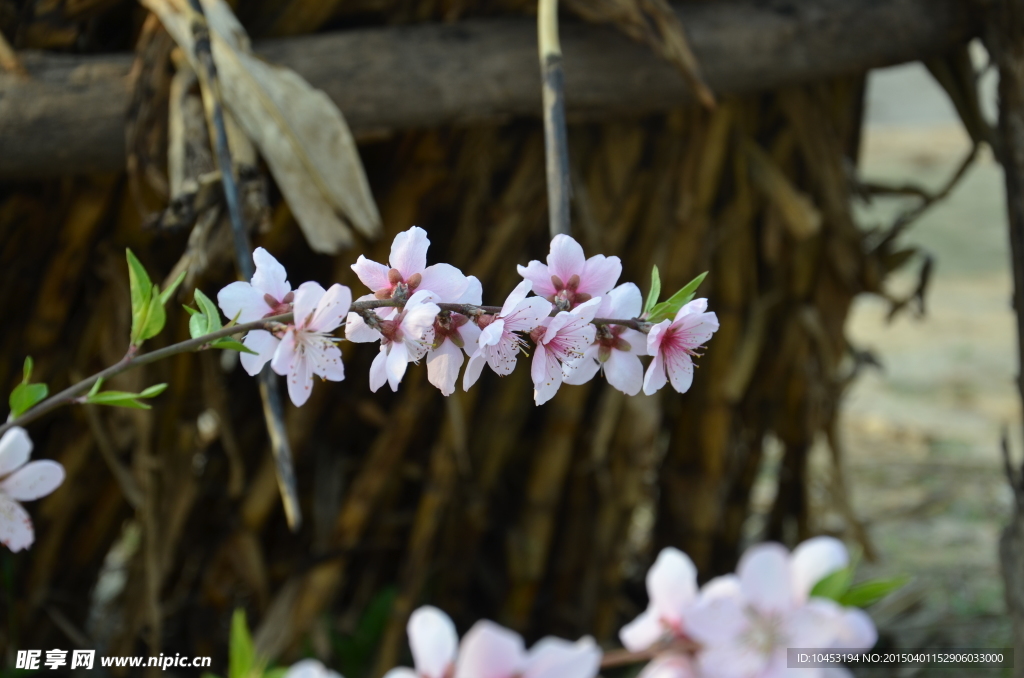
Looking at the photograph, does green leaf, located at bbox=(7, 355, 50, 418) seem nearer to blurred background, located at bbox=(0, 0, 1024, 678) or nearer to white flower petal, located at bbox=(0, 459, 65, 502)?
white flower petal, located at bbox=(0, 459, 65, 502)

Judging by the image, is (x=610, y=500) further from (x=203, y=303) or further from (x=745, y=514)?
(x=203, y=303)

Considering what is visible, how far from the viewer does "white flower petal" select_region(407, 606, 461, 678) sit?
0.93 ft

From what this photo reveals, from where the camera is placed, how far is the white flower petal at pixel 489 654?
27 cm

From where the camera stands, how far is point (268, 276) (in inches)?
17.3

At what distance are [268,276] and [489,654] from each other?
243 millimetres

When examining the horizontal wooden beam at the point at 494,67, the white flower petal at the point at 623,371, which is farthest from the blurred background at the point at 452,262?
the white flower petal at the point at 623,371

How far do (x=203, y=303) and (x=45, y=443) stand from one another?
83 centimetres

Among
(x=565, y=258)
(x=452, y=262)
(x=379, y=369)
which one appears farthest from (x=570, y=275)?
(x=452, y=262)

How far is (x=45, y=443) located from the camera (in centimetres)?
111

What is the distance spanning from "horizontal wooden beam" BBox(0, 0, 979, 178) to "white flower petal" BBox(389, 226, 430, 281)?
48 centimetres

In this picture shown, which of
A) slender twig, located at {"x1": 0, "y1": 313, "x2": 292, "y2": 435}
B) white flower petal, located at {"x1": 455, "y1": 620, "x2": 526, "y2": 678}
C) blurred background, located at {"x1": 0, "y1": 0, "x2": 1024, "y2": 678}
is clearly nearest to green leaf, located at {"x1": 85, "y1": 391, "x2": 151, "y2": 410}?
slender twig, located at {"x1": 0, "y1": 313, "x2": 292, "y2": 435}

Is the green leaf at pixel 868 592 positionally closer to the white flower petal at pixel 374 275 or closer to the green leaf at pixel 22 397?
the white flower petal at pixel 374 275

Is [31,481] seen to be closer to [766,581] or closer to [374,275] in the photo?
[374,275]

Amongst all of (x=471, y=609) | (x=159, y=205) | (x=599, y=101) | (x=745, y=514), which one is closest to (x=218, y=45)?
(x=159, y=205)
